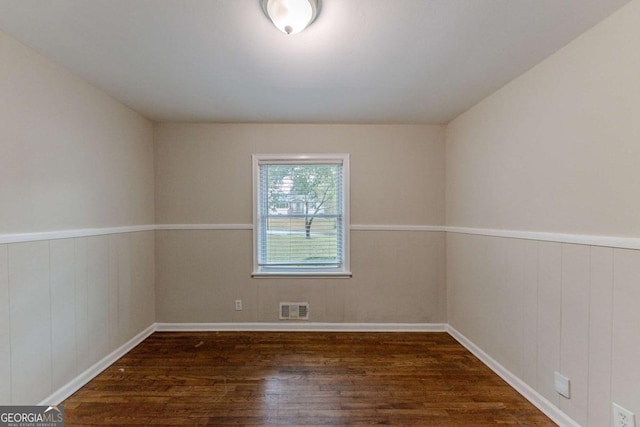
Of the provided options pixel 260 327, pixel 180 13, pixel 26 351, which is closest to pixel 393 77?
pixel 180 13

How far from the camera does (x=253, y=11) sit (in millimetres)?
1500

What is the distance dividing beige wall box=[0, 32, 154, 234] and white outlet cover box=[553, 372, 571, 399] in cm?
346

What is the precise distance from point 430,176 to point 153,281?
11.0 feet

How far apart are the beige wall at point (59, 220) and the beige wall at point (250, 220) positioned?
0.45 m

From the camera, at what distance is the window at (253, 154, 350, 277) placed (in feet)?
11.1

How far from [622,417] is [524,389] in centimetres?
69

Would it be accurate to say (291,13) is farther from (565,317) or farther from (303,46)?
(565,317)

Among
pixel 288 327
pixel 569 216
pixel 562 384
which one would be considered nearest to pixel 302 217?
pixel 288 327

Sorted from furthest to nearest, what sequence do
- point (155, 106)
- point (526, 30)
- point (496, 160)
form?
point (155, 106) → point (496, 160) → point (526, 30)

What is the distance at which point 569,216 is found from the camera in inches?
71.0

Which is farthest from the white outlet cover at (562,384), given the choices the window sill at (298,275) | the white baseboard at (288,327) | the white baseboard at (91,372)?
the white baseboard at (91,372)

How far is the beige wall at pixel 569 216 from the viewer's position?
4.89ft

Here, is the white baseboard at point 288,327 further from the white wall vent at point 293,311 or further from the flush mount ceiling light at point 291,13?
the flush mount ceiling light at point 291,13

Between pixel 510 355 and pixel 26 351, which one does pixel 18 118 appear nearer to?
pixel 26 351
